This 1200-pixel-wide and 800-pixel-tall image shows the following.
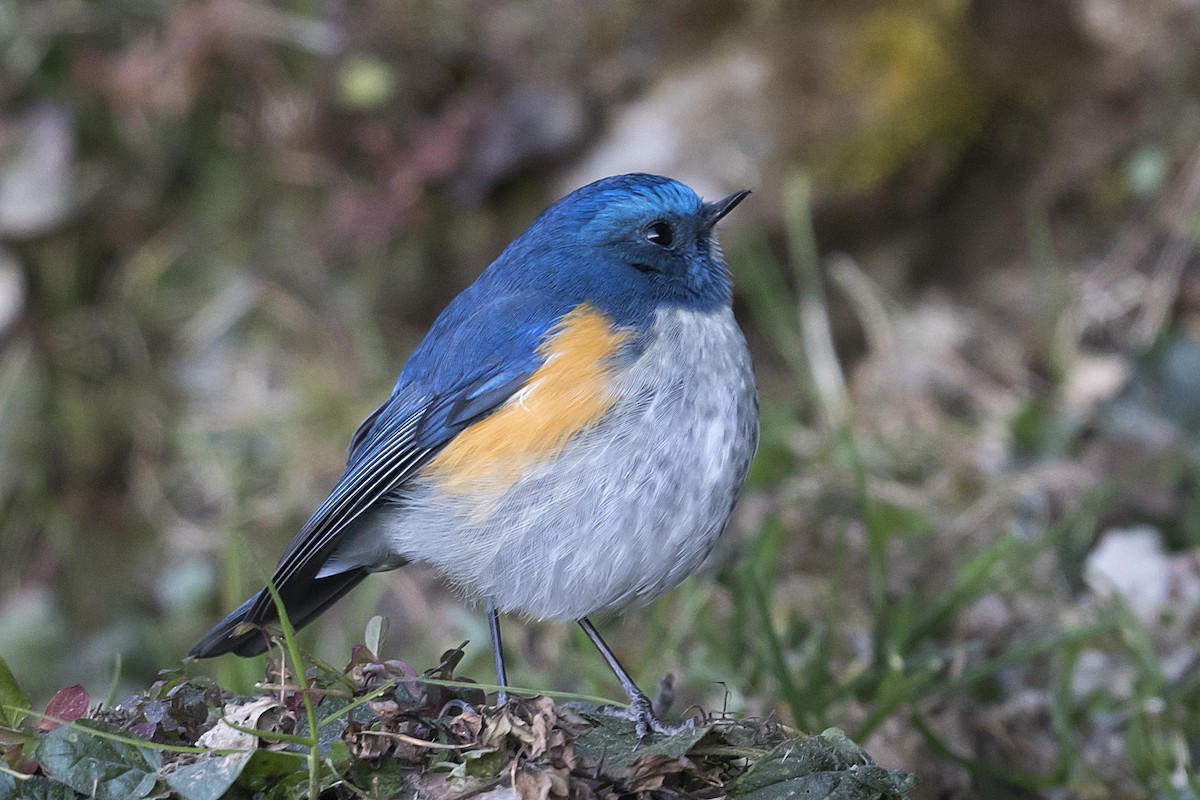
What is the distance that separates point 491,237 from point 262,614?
10.4 feet

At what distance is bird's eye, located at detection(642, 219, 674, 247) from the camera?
3182mm

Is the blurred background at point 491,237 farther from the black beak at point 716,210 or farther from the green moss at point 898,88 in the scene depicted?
the black beak at point 716,210

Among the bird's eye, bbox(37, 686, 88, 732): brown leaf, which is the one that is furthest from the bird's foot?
the bird's eye

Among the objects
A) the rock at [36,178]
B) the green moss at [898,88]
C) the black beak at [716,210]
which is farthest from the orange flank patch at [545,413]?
the rock at [36,178]

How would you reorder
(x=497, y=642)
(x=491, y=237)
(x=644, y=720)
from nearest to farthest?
(x=644, y=720)
(x=497, y=642)
(x=491, y=237)

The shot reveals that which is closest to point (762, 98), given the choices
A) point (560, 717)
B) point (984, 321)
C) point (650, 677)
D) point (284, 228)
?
point (984, 321)

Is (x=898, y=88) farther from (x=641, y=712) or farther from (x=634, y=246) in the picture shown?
(x=641, y=712)

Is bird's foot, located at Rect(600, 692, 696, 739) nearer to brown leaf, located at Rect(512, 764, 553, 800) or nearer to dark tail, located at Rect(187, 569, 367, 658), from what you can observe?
brown leaf, located at Rect(512, 764, 553, 800)

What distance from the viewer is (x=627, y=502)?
274 centimetres

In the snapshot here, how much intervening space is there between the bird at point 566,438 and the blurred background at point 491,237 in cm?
169

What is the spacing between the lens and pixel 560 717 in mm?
2242

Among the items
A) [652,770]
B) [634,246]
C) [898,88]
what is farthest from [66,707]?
[898,88]

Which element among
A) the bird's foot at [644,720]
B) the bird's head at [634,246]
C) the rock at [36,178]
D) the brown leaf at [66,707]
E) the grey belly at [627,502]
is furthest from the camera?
the rock at [36,178]

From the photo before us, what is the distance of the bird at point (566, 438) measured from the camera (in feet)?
9.11
